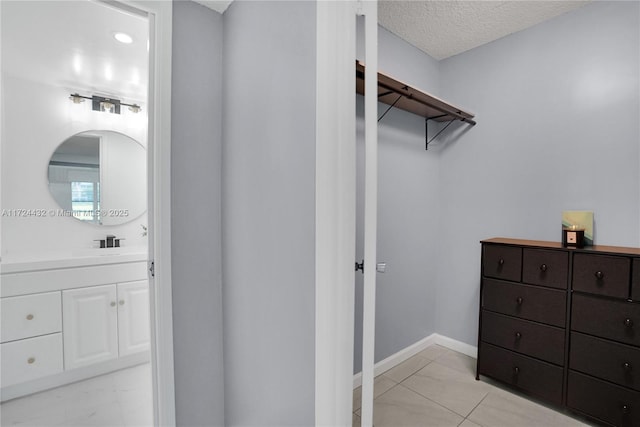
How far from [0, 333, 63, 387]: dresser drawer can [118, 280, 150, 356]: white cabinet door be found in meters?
0.37

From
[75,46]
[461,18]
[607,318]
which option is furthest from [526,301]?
[75,46]

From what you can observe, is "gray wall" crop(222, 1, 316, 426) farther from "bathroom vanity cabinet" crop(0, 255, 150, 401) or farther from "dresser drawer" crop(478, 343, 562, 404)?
"dresser drawer" crop(478, 343, 562, 404)

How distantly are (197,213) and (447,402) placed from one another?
1.91 meters

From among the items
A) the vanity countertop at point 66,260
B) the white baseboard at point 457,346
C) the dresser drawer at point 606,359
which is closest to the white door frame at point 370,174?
the dresser drawer at point 606,359

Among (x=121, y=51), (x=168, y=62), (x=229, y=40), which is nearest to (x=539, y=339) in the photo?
(x=229, y=40)

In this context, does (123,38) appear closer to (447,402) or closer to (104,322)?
(104,322)

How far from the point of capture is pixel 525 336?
188 cm

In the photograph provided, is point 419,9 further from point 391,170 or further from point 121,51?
point 121,51

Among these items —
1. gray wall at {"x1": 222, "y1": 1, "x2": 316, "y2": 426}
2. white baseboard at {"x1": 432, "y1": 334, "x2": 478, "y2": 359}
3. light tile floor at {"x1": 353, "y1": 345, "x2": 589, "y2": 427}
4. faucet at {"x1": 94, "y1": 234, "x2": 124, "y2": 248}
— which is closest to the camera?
gray wall at {"x1": 222, "y1": 1, "x2": 316, "y2": 426}

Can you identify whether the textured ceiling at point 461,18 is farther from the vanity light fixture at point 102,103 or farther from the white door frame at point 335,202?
the vanity light fixture at point 102,103

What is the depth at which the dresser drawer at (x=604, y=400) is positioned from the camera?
151 centimetres

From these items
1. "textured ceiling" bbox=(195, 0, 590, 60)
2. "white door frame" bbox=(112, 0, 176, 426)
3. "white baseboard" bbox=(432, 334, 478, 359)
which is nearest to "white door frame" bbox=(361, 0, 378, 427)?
"white door frame" bbox=(112, 0, 176, 426)

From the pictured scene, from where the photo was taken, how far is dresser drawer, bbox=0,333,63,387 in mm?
1891

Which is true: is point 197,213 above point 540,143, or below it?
below
